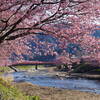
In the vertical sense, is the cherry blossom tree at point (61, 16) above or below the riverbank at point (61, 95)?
above

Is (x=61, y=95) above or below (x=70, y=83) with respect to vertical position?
above

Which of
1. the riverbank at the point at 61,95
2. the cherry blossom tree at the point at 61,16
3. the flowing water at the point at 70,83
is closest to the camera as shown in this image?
the cherry blossom tree at the point at 61,16

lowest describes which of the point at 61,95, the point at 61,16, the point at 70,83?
the point at 70,83

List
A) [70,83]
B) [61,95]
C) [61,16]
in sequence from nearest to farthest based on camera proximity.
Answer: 1. [61,16]
2. [61,95]
3. [70,83]

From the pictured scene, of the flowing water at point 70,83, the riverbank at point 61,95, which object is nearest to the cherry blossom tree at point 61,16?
the riverbank at point 61,95

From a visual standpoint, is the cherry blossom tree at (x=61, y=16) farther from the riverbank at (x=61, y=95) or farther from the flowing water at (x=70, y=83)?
the flowing water at (x=70, y=83)

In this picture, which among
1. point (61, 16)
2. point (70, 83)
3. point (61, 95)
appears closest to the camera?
point (61, 16)

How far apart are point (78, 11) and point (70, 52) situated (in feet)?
8.21

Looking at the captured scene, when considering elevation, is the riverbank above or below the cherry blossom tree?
below

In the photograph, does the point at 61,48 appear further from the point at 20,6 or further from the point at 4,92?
the point at 4,92

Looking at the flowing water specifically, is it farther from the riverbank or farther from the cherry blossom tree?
the cherry blossom tree

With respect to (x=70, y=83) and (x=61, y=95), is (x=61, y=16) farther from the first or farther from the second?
(x=70, y=83)

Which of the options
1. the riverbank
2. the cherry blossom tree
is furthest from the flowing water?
the cherry blossom tree

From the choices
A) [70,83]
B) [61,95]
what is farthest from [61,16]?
[70,83]
